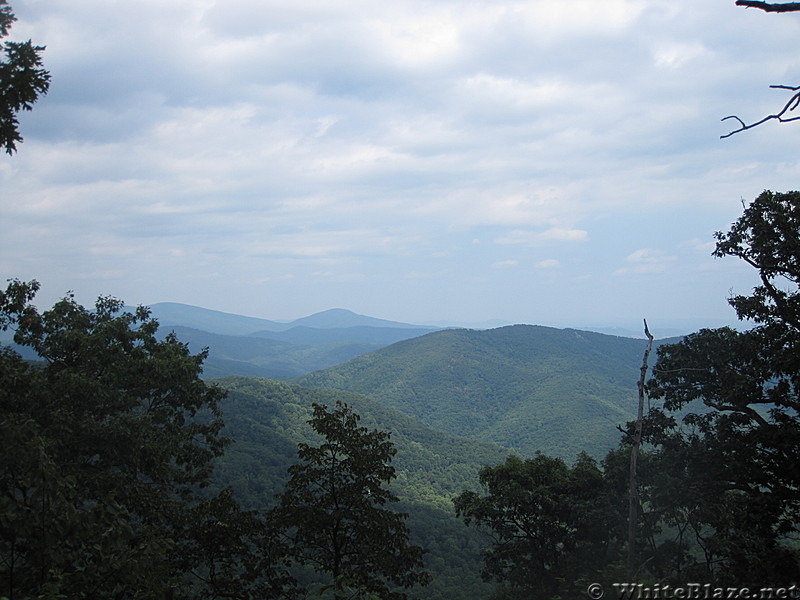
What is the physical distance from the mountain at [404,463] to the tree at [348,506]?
1222 centimetres

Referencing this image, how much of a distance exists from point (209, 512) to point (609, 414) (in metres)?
124

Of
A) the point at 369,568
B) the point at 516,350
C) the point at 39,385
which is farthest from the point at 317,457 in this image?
the point at 516,350

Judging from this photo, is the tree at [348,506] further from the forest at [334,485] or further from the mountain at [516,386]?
the mountain at [516,386]

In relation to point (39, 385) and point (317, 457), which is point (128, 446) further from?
point (317, 457)

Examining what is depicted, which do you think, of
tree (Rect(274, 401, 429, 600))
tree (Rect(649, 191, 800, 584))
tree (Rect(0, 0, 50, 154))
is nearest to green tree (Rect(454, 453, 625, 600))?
tree (Rect(649, 191, 800, 584))

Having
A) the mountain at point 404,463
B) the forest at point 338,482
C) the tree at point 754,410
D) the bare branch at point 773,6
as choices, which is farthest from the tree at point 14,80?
the mountain at point 404,463

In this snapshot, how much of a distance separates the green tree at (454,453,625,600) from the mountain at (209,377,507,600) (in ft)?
12.0

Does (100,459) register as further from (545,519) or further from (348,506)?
(545,519)

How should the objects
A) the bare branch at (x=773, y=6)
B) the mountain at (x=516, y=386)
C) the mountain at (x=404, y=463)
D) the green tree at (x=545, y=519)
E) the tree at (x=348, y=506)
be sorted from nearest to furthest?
1. the bare branch at (x=773, y=6)
2. the tree at (x=348, y=506)
3. the green tree at (x=545, y=519)
4. the mountain at (x=404, y=463)
5. the mountain at (x=516, y=386)

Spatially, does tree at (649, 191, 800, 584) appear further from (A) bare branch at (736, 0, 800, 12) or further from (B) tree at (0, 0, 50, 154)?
(B) tree at (0, 0, 50, 154)

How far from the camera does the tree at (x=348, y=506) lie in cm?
995

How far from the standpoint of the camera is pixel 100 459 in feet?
45.1

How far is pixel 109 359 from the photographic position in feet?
48.1

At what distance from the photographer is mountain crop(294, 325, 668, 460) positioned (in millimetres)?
116938
